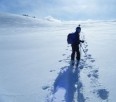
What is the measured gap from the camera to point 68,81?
7.43 metres

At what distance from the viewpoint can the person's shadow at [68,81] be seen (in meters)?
6.33

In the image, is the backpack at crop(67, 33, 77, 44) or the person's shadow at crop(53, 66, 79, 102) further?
the backpack at crop(67, 33, 77, 44)

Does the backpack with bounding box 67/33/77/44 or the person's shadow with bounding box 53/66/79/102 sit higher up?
the backpack with bounding box 67/33/77/44

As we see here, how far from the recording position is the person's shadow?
249 inches

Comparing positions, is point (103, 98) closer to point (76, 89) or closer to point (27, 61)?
point (76, 89)

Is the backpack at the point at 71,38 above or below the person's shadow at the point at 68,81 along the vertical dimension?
above

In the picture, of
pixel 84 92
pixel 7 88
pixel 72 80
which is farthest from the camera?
pixel 72 80

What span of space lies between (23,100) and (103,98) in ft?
6.51

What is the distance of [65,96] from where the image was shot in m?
6.20

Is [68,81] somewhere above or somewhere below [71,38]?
below

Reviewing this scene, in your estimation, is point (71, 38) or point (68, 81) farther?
point (71, 38)

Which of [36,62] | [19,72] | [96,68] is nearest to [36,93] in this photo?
[19,72]

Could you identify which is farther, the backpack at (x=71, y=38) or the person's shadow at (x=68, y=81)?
the backpack at (x=71, y=38)

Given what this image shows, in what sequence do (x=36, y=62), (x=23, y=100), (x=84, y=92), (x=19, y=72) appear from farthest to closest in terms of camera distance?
(x=36, y=62) → (x=19, y=72) → (x=84, y=92) → (x=23, y=100)
